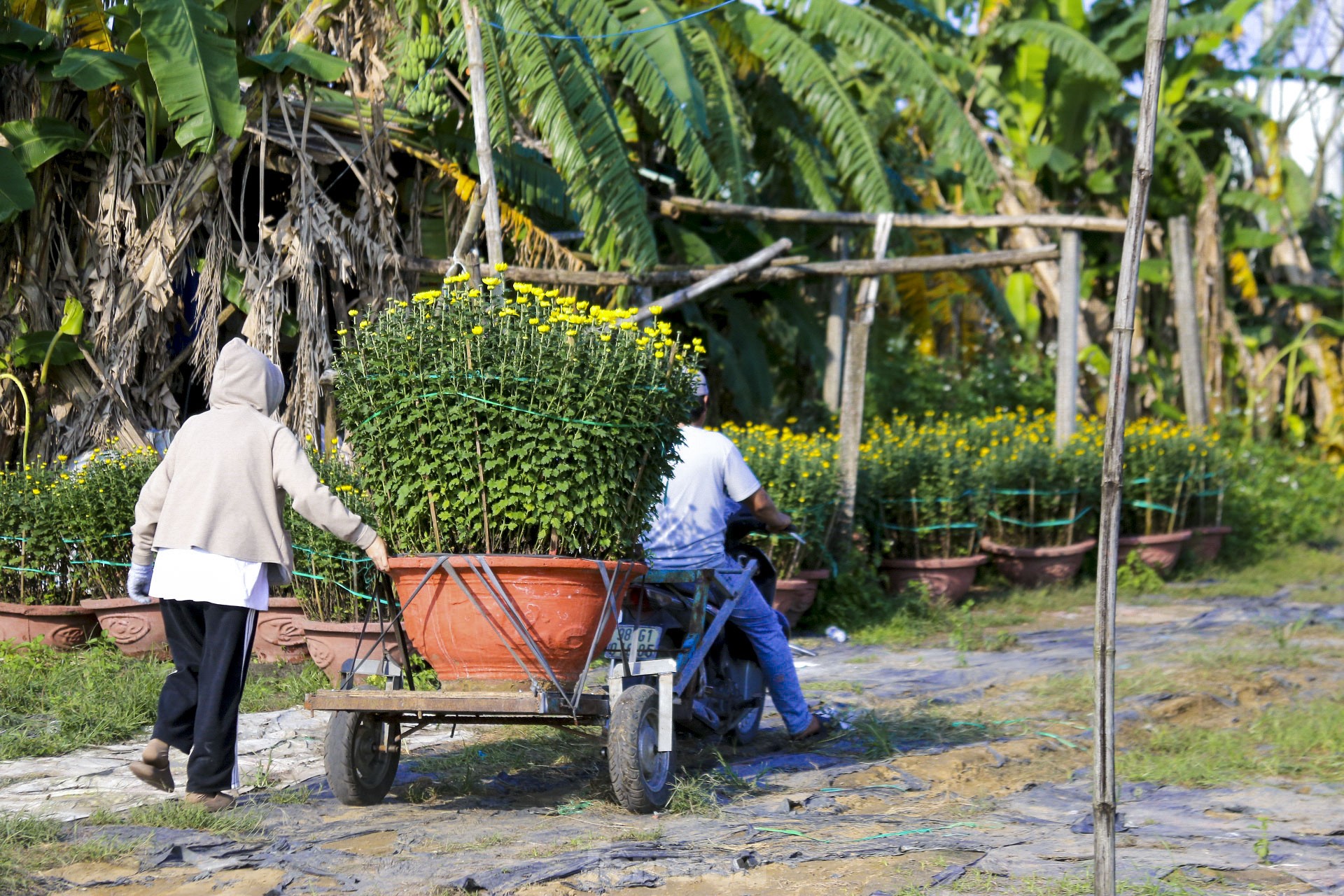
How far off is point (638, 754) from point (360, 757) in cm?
101

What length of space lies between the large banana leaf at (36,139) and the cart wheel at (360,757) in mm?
5488

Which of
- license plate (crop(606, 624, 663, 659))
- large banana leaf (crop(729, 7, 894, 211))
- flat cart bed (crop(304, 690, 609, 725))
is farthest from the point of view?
large banana leaf (crop(729, 7, 894, 211))

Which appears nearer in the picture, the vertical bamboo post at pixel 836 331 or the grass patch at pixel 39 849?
the grass patch at pixel 39 849

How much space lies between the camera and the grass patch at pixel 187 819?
14.5 ft

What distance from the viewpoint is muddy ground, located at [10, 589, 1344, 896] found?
3.94 m

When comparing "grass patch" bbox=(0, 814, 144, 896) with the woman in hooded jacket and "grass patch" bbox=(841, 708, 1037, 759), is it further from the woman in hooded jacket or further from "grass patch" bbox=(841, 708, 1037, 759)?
"grass patch" bbox=(841, 708, 1037, 759)

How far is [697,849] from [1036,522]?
24.2 ft

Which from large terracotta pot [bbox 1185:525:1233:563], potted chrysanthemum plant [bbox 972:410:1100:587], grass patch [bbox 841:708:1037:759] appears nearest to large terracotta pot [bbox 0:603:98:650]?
grass patch [bbox 841:708:1037:759]

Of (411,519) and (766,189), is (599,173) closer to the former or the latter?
(766,189)

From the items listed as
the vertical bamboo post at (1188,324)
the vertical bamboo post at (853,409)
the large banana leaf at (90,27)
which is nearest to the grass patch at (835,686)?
the vertical bamboo post at (853,409)

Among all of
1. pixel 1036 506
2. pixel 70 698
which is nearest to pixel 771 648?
pixel 70 698

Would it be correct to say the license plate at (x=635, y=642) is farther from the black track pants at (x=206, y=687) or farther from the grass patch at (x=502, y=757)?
the black track pants at (x=206, y=687)

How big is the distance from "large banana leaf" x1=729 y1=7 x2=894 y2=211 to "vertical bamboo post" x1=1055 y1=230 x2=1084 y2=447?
1.64m

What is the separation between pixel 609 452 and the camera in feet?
15.2
